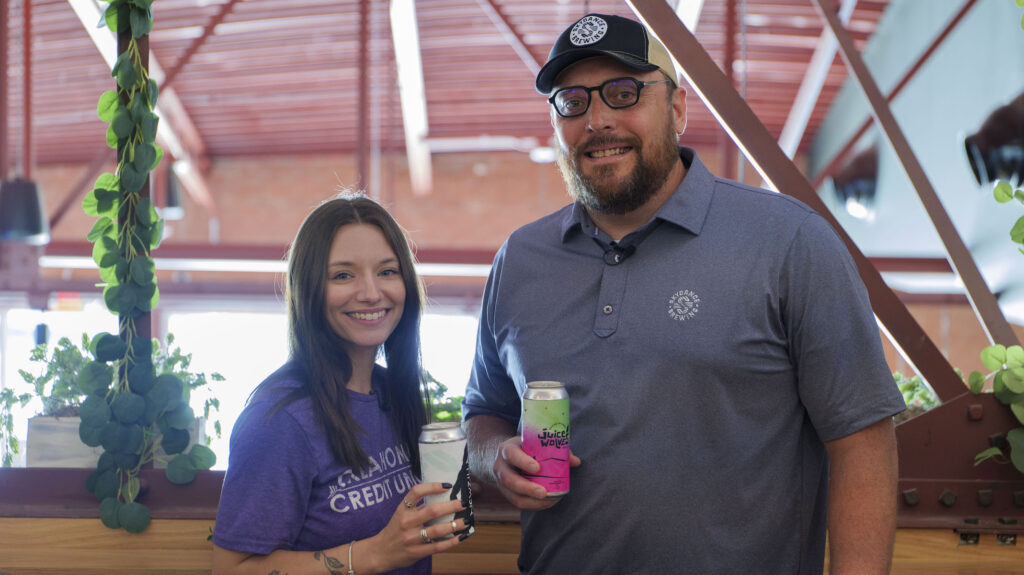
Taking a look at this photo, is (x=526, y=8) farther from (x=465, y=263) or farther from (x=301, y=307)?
(x=301, y=307)

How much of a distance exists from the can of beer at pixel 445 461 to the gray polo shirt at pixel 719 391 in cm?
25

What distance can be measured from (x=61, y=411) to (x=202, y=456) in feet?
1.21

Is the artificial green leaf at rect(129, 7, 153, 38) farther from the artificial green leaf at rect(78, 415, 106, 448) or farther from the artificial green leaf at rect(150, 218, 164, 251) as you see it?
the artificial green leaf at rect(78, 415, 106, 448)

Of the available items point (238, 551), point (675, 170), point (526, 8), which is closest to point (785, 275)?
point (675, 170)

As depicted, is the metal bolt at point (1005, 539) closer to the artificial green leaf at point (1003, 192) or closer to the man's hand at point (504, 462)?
the artificial green leaf at point (1003, 192)

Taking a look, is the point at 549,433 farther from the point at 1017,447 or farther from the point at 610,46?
the point at 1017,447

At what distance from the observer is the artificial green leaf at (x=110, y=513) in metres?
1.95

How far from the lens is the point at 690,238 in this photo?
151 cm

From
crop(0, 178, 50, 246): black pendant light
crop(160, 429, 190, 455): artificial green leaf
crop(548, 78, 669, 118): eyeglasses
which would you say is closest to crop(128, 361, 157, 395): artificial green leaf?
crop(160, 429, 190, 455): artificial green leaf

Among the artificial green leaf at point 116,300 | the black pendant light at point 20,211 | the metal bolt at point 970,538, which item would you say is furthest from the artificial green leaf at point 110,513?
the black pendant light at point 20,211

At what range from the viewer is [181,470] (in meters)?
1.96

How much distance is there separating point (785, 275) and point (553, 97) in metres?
0.52

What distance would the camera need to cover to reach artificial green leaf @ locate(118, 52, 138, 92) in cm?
193

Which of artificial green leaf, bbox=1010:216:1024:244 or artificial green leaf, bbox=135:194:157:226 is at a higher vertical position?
artificial green leaf, bbox=135:194:157:226
